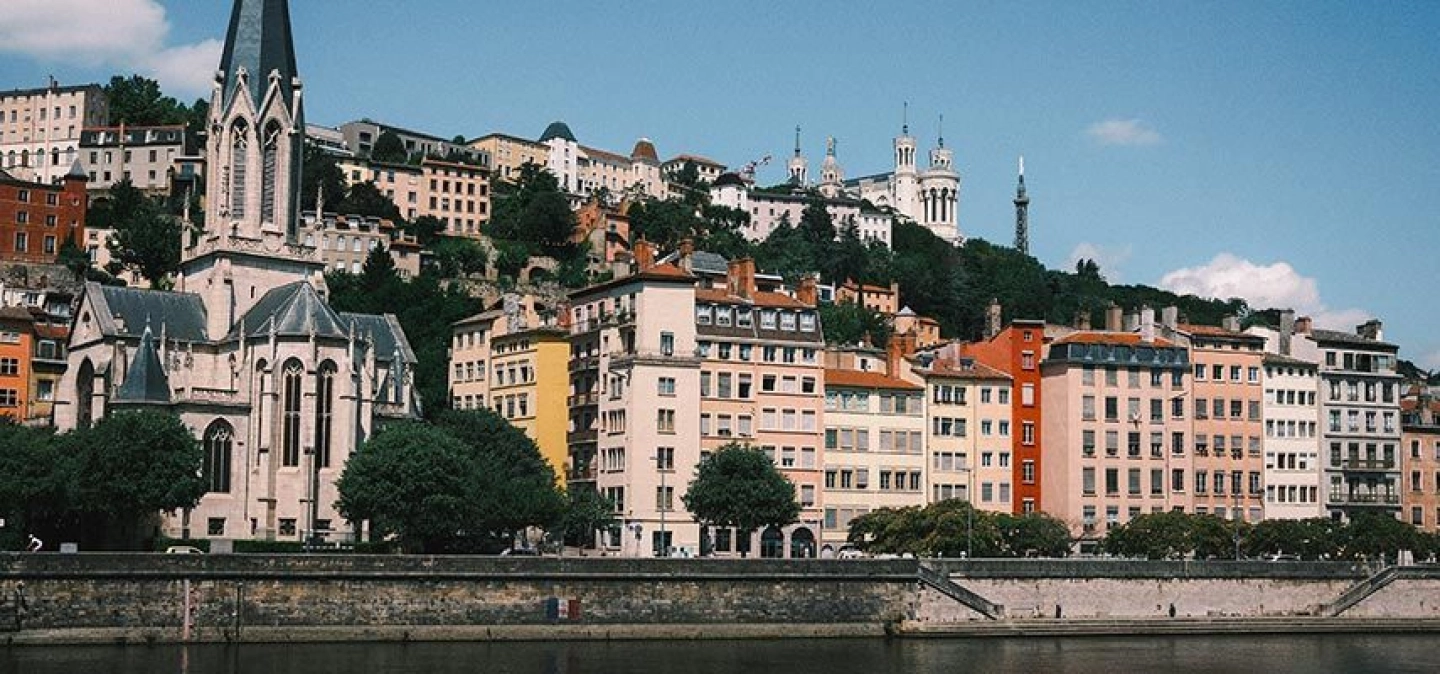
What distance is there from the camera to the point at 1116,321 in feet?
362

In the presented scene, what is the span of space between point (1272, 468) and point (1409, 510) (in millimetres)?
9518

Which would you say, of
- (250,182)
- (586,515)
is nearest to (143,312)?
(250,182)

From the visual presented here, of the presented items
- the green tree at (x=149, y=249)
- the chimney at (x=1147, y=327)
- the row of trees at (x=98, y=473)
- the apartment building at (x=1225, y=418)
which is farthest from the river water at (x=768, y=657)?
the green tree at (x=149, y=249)

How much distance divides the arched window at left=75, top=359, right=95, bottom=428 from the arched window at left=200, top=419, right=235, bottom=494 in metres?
7.69

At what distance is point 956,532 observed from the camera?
84.6 metres

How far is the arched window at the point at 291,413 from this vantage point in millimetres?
85438

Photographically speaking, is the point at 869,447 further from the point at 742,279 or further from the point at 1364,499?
the point at 1364,499

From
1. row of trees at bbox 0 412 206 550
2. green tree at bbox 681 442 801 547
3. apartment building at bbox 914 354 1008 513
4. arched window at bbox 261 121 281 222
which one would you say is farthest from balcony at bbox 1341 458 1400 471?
row of trees at bbox 0 412 206 550

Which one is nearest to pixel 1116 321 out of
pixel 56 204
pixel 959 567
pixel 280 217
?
pixel 959 567

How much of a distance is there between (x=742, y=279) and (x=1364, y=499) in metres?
39.5

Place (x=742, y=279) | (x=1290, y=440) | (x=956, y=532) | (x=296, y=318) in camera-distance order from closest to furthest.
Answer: (x=956, y=532) → (x=296, y=318) → (x=742, y=279) → (x=1290, y=440)

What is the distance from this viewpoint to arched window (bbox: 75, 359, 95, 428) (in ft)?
291

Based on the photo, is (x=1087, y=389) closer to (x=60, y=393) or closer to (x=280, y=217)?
(x=280, y=217)

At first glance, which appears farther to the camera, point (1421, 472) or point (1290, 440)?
point (1421, 472)
